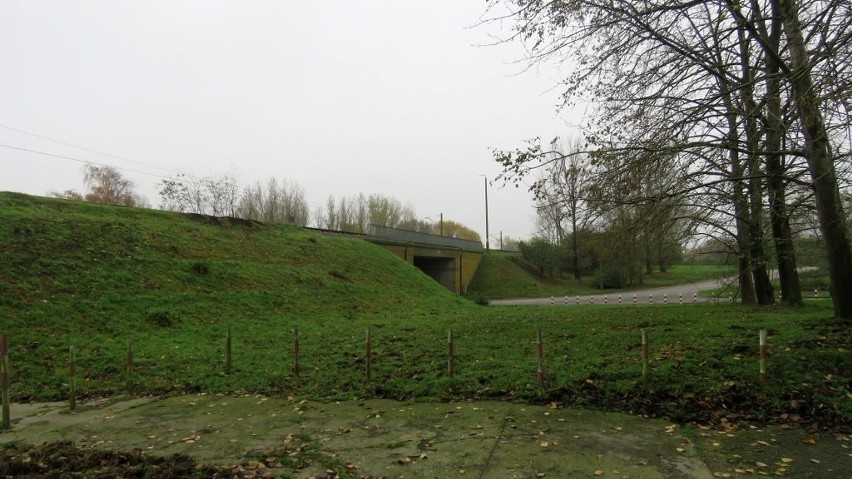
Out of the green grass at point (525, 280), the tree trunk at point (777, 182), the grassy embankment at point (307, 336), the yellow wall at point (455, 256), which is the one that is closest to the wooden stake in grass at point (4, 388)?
the grassy embankment at point (307, 336)

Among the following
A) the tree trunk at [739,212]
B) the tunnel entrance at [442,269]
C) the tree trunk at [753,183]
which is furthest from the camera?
the tunnel entrance at [442,269]

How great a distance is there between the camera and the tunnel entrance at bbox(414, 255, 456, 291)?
160 feet

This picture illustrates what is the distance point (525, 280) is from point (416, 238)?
14586 mm

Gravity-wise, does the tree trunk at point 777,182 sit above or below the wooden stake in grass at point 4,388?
above

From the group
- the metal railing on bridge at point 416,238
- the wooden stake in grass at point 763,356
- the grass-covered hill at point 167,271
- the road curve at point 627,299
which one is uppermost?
the metal railing on bridge at point 416,238

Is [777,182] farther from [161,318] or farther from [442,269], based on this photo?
[442,269]

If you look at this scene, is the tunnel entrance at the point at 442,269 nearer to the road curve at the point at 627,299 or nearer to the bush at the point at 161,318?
the road curve at the point at 627,299

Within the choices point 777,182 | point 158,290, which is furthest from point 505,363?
point 158,290

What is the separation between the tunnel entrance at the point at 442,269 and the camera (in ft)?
160

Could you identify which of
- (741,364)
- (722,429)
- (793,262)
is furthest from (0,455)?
(793,262)

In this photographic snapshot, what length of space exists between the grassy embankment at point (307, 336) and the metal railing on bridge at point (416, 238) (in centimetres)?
1582

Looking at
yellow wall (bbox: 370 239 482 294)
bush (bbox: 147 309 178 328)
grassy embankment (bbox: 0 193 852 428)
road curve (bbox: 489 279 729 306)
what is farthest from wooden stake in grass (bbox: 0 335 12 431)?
yellow wall (bbox: 370 239 482 294)

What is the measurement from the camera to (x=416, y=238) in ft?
146

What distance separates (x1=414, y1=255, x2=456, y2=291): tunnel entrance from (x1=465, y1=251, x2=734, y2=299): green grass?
6.88 feet
